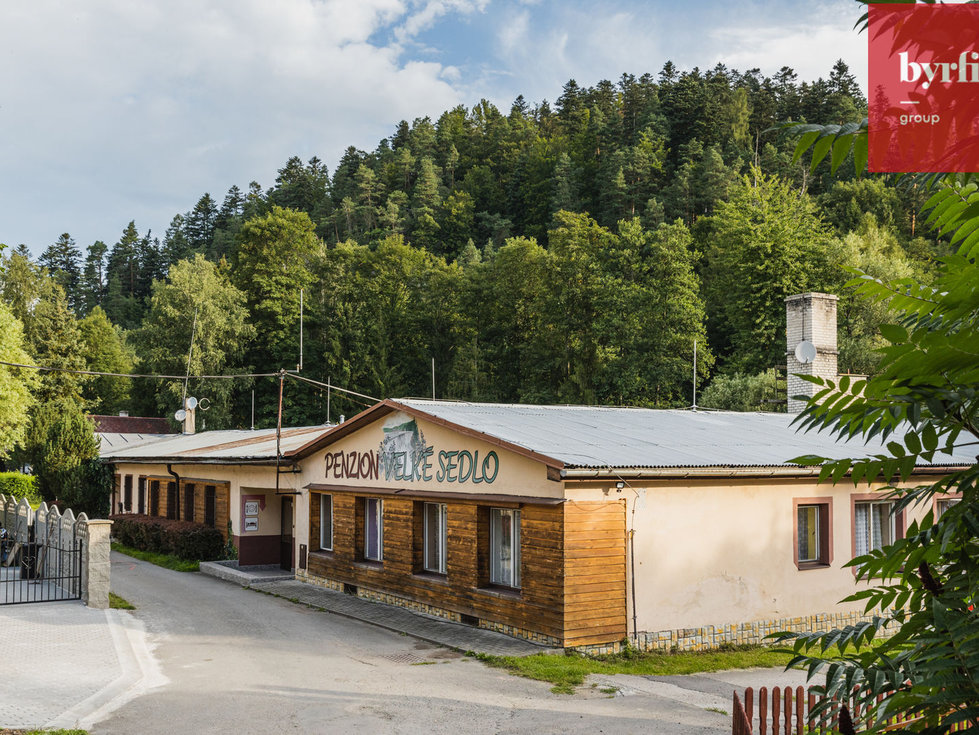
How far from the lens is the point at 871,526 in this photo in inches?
666

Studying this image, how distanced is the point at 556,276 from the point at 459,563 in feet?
131

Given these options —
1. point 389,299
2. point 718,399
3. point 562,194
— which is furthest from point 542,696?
point 562,194

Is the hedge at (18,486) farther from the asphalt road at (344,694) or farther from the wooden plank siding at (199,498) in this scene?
the asphalt road at (344,694)

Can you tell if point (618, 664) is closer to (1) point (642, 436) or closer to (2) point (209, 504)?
(1) point (642, 436)

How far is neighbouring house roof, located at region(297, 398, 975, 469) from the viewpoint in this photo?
45.5ft

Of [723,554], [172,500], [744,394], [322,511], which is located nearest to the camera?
[723,554]

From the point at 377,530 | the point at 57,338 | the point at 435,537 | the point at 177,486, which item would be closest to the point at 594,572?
the point at 435,537

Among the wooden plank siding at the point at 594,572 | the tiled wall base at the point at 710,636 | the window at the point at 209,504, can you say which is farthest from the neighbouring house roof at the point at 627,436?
→ the window at the point at 209,504

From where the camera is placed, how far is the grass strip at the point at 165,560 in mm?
24094

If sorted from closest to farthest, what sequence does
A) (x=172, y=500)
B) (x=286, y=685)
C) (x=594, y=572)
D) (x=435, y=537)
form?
(x=286, y=685)
(x=594, y=572)
(x=435, y=537)
(x=172, y=500)

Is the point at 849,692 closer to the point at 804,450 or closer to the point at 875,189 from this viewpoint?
the point at 804,450

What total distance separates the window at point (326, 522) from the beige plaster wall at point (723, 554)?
9.28 m

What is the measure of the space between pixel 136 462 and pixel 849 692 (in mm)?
31178

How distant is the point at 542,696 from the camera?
433 inches
